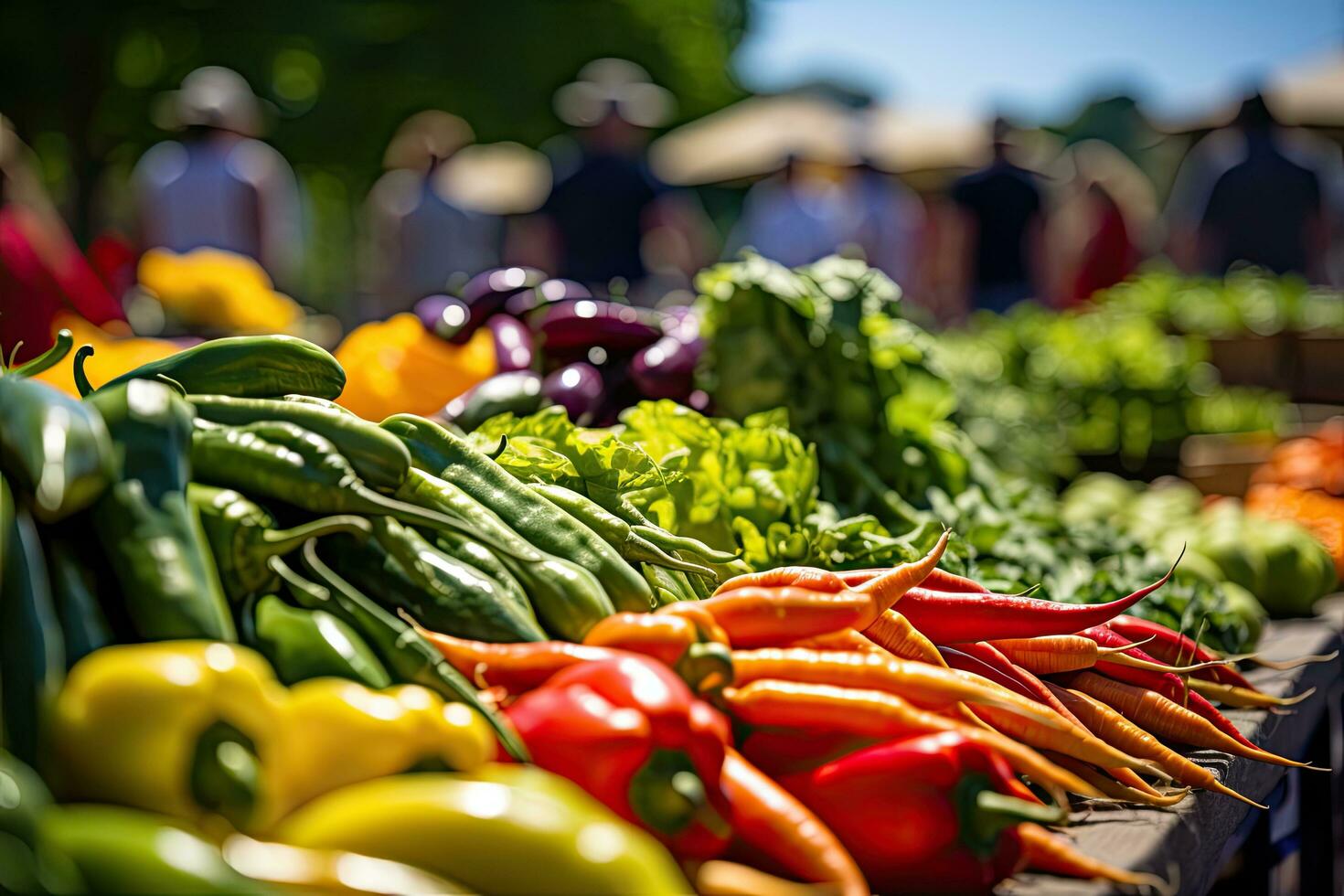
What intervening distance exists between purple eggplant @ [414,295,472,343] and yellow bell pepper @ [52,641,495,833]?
2.16 m

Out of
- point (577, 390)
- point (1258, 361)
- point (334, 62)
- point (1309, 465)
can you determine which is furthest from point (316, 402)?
point (334, 62)

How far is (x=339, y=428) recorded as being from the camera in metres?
1.46

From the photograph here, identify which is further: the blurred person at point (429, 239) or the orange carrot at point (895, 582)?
the blurred person at point (429, 239)

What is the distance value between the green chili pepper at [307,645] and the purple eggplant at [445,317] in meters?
2.01

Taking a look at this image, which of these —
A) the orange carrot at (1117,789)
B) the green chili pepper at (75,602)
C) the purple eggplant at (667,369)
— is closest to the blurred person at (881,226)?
the purple eggplant at (667,369)

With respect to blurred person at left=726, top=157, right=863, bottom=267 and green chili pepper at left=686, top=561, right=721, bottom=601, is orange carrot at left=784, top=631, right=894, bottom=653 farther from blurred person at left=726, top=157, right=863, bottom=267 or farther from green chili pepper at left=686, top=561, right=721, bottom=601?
blurred person at left=726, top=157, right=863, bottom=267

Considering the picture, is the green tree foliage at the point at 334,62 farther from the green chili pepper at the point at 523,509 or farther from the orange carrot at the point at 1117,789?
the orange carrot at the point at 1117,789

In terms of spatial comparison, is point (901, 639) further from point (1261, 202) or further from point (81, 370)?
point (1261, 202)

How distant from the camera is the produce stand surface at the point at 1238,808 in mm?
1451

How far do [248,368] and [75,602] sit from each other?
19.5 inches

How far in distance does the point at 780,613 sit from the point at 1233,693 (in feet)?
3.69

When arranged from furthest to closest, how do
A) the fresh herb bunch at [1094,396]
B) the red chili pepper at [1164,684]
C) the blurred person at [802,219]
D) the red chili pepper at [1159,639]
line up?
1. the blurred person at [802,219]
2. the fresh herb bunch at [1094,396]
3. the red chili pepper at [1159,639]
4. the red chili pepper at [1164,684]

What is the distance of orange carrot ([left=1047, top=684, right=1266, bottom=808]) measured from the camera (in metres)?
1.75

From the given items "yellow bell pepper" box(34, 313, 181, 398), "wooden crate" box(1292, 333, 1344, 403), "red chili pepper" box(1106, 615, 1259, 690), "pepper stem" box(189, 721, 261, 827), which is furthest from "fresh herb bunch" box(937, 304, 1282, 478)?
"pepper stem" box(189, 721, 261, 827)
